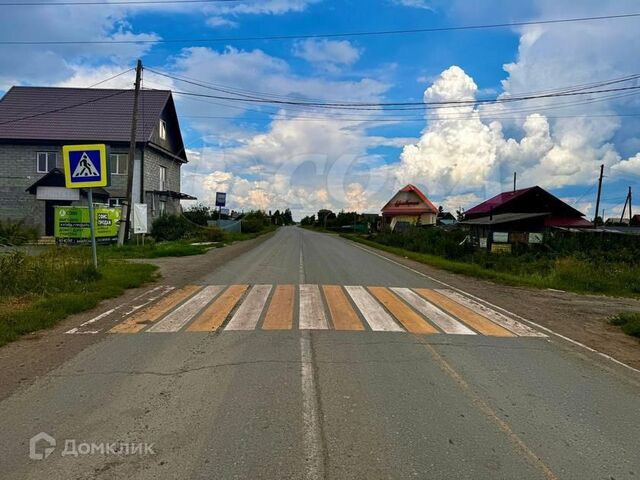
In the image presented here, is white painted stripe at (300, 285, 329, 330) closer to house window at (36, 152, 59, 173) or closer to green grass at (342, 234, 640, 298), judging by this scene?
green grass at (342, 234, 640, 298)

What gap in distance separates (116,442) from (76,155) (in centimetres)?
955

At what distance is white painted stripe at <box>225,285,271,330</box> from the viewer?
797 centimetres

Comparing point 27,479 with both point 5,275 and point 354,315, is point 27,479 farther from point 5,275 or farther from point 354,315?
point 5,275

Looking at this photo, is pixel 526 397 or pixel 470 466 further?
pixel 526 397

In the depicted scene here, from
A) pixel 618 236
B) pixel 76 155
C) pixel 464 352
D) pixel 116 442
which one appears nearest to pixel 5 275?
pixel 76 155

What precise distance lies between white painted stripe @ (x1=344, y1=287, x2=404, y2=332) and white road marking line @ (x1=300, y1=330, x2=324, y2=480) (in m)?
2.24

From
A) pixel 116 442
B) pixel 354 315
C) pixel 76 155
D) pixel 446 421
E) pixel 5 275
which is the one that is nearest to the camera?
pixel 116 442

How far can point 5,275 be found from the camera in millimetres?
9953

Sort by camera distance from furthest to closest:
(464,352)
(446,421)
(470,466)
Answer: (464,352) < (446,421) < (470,466)

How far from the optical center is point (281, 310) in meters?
9.30

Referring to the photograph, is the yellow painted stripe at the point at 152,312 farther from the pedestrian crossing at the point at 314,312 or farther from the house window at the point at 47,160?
the house window at the point at 47,160

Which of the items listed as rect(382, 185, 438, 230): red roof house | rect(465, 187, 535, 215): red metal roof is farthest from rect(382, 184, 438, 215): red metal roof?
rect(465, 187, 535, 215): red metal roof

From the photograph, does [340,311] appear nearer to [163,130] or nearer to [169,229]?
[169,229]

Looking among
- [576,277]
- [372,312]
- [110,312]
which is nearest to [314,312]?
[372,312]
